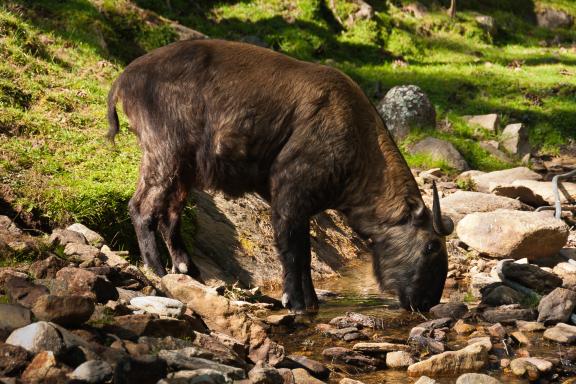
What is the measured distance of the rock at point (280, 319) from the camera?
19.7 feet

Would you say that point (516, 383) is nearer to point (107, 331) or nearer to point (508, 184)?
point (107, 331)

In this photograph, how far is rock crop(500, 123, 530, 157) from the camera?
14086mm

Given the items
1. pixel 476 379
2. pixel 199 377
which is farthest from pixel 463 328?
pixel 199 377

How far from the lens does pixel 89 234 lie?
6.30m

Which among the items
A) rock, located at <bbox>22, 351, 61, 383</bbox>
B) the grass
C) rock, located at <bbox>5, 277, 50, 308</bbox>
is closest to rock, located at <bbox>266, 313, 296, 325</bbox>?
the grass

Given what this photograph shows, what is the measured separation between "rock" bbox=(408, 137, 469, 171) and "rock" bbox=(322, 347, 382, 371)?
8.09 metres

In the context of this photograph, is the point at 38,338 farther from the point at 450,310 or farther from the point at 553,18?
the point at 553,18

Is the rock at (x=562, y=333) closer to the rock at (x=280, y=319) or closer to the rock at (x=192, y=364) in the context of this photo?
the rock at (x=280, y=319)

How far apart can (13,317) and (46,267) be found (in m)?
1.09

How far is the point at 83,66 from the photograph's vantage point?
10969mm

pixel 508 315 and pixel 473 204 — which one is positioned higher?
pixel 508 315

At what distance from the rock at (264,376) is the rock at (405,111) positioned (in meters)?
10.0

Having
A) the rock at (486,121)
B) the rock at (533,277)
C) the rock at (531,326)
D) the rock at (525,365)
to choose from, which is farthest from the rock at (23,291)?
the rock at (486,121)

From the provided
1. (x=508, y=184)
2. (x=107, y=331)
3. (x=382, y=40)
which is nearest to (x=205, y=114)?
(x=107, y=331)
